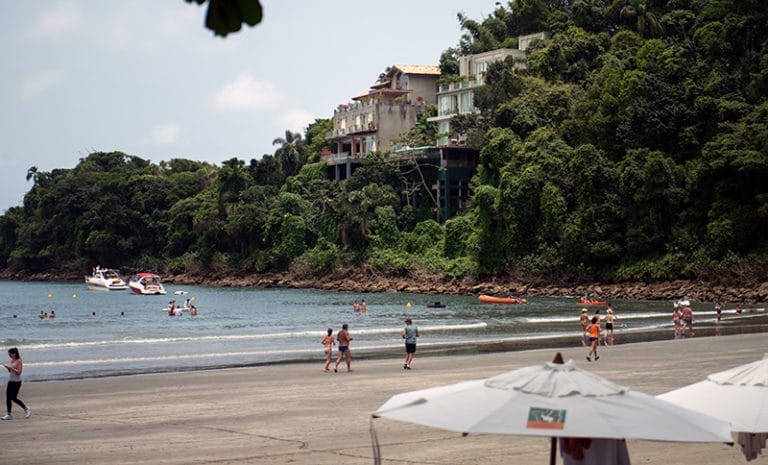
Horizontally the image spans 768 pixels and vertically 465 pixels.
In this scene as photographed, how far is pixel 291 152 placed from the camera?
122 metres

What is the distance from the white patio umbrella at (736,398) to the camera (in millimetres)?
9742

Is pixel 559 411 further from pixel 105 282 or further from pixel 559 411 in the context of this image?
pixel 105 282

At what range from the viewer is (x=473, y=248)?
87.5 metres

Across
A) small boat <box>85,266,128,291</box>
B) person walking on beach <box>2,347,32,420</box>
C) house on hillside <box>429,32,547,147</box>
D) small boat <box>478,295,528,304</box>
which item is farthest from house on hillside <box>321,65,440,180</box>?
person walking on beach <box>2,347,32,420</box>

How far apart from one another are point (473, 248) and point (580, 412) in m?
79.3

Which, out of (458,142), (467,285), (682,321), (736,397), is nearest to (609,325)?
(682,321)

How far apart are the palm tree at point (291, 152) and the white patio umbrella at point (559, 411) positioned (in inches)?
4458

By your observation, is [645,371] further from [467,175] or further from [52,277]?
[52,277]

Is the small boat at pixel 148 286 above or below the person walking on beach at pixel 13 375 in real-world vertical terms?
above

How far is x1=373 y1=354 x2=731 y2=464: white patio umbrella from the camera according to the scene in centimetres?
833

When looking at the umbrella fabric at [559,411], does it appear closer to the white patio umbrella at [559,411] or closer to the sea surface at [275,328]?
the white patio umbrella at [559,411]

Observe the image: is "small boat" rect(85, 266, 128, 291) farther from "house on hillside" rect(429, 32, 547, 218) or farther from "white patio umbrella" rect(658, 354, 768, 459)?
"white patio umbrella" rect(658, 354, 768, 459)

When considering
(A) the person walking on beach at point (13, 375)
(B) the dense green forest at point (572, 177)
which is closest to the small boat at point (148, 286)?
(B) the dense green forest at point (572, 177)

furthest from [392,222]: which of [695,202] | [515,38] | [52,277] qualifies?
[52,277]
